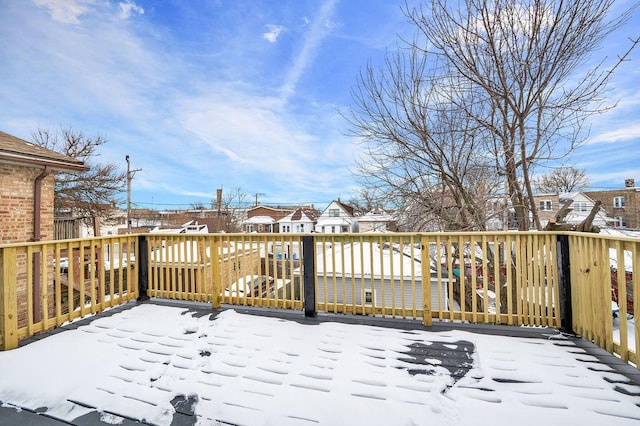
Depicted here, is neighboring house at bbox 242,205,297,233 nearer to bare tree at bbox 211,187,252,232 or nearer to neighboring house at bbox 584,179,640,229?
bare tree at bbox 211,187,252,232

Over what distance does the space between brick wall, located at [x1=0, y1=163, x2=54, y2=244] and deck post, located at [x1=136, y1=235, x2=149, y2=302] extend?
9.93 ft

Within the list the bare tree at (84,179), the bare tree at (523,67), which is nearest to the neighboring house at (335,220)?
the bare tree at (84,179)

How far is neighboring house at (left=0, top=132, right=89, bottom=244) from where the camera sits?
17.0 feet

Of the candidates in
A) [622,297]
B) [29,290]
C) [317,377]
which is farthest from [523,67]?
[29,290]

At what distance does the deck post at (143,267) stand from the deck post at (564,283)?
17.5 ft

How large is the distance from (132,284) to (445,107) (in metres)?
7.23

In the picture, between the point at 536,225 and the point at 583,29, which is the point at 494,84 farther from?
the point at 536,225

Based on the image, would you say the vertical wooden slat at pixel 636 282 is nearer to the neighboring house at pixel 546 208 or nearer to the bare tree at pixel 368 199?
the neighboring house at pixel 546 208

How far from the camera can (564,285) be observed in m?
2.98

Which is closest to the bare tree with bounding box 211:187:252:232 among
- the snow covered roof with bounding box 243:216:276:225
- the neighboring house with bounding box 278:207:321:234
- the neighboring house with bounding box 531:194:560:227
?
the snow covered roof with bounding box 243:216:276:225

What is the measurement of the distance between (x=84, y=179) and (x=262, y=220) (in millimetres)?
20612

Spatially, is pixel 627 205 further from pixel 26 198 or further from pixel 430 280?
pixel 26 198

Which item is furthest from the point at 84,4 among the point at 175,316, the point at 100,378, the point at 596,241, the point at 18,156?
the point at 596,241

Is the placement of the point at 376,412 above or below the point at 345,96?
below
